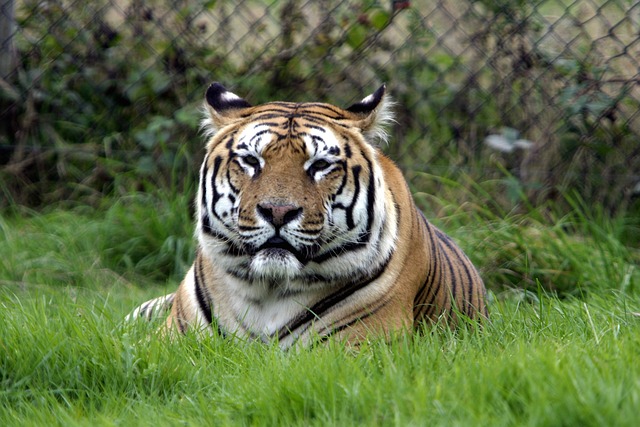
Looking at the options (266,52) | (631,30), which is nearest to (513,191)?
(631,30)

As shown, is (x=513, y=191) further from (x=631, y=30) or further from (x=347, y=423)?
(x=347, y=423)

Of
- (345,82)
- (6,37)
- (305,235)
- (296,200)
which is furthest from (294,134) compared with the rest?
(6,37)

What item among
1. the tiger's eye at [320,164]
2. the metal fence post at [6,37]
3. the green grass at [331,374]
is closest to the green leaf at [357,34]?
the metal fence post at [6,37]

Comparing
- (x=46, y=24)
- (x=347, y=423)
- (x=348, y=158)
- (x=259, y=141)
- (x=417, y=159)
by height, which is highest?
(x=46, y=24)

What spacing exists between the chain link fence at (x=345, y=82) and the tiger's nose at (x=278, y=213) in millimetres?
2786

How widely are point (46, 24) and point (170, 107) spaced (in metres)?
1.17

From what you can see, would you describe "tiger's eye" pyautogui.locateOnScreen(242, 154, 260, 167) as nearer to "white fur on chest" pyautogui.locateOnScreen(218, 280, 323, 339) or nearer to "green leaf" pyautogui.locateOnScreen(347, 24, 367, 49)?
"white fur on chest" pyautogui.locateOnScreen(218, 280, 323, 339)

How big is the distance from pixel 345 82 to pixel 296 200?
3.20 meters

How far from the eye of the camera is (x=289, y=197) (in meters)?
3.65

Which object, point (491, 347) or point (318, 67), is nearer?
point (491, 347)

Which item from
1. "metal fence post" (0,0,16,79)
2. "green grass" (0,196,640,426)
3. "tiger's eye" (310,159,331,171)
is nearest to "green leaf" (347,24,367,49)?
"metal fence post" (0,0,16,79)

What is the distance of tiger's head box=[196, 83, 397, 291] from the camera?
3.66 meters

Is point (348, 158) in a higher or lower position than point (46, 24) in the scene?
lower

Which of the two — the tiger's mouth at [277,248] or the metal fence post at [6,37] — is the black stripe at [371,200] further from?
the metal fence post at [6,37]
